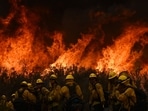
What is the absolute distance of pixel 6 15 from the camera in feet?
131

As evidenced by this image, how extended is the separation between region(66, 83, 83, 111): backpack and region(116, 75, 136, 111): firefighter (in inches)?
59.6

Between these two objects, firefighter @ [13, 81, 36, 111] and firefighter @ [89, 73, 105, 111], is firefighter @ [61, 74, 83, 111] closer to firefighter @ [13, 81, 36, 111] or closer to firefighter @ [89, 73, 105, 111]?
firefighter @ [89, 73, 105, 111]

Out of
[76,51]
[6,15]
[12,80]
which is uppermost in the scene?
[6,15]

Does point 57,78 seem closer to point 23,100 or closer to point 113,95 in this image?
point 23,100

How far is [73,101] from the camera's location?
21.3 m

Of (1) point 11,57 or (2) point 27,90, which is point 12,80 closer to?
(1) point 11,57

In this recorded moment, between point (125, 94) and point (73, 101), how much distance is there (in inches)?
101

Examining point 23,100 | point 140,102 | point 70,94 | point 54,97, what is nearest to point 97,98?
point 70,94

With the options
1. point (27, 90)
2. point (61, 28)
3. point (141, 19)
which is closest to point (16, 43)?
point (61, 28)

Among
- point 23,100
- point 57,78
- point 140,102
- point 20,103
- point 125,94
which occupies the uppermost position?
point 57,78

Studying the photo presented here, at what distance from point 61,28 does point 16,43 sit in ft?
12.6

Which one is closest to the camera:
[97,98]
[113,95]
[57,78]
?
[113,95]

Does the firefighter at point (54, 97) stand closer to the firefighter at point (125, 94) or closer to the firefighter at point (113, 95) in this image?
the firefighter at point (113, 95)

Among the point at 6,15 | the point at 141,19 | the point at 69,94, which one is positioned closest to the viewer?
the point at 69,94
